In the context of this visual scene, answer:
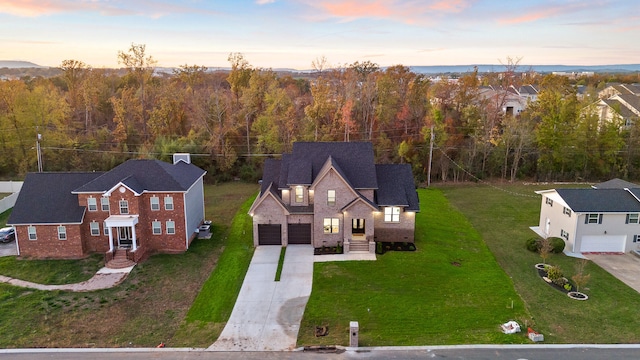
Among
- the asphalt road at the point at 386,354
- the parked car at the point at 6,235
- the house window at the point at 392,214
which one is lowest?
the asphalt road at the point at 386,354

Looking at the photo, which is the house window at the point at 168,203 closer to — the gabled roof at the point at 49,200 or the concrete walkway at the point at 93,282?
the concrete walkway at the point at 93,282

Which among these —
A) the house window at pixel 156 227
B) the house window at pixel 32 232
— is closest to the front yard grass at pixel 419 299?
the house window at pixel 156 227

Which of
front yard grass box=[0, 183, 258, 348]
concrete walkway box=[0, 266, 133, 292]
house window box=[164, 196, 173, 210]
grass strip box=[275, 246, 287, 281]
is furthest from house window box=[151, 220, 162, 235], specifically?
grass strip box=[275, 246, 287, 281]

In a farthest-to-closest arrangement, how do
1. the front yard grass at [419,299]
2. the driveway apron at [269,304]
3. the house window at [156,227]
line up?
1. the house window at [156,227]
2. the front yard grass at [419,299]
3. the driveway apron at [269,304]

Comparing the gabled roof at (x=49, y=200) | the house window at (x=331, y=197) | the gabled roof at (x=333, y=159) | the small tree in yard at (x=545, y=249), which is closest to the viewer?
the small tree in yard at (x=545, y=249)

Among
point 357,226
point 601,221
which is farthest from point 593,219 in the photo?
point 357,226

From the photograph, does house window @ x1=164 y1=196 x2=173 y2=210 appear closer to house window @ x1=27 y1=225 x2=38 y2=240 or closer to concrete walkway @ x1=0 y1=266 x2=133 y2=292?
concrete walkway @ x1=0 y1=266 x2=133 y2=292

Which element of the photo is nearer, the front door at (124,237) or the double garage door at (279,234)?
the front door at (124,237)

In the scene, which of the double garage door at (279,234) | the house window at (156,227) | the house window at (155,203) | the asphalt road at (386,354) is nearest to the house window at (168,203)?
the house window at (155,203)

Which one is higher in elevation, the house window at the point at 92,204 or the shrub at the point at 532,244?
the house window at the point at 92,204
